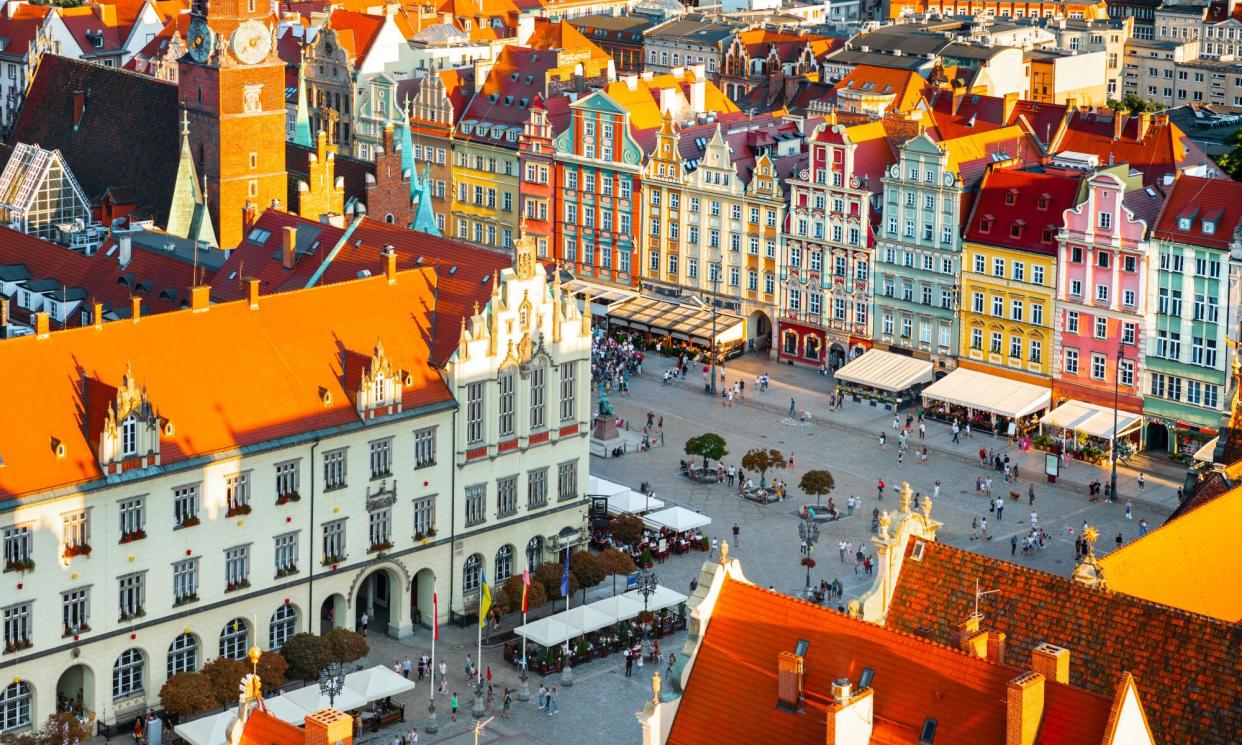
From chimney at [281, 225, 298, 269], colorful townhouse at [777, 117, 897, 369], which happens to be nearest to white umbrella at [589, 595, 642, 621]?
chimney at [281, 225, 298, 269]

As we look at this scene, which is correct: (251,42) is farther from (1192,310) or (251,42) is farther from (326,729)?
(326,729)

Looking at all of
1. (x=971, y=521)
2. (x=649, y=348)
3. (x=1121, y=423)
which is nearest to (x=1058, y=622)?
(x=971, y=521)

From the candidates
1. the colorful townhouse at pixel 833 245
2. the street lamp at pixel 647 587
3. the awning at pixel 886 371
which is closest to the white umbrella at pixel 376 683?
the street lamp at pixel 647 587

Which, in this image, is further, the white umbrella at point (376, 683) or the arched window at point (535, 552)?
the arched window at point (535, 552)

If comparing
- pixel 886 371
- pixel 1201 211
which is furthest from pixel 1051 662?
pixel 886 371

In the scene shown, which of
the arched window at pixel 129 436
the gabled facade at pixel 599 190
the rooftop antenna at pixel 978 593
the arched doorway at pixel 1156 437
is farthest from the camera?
the gabled facade at pixel 599 190

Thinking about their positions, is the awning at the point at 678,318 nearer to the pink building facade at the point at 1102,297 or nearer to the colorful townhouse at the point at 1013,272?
the colorful townhouse at the point at 1013,272

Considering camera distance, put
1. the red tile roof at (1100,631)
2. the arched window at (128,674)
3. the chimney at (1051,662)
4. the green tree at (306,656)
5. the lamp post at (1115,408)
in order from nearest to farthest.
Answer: the chimney at (1051,662) < the red tile roof at (1100,631) < the arched window at (128,674) < the green tree at (306,656) < the lamp post at (1115,408)
